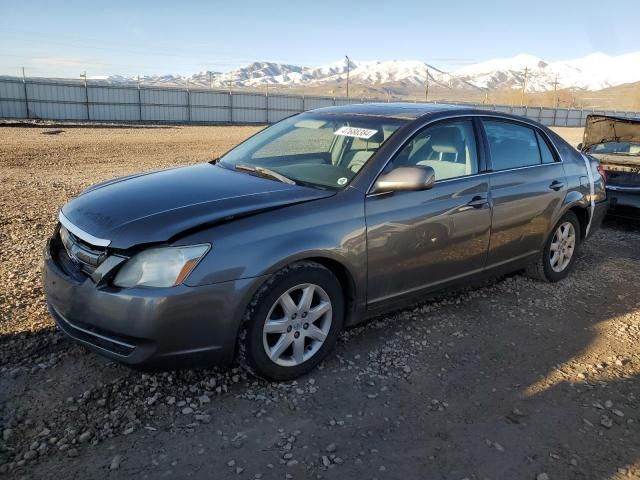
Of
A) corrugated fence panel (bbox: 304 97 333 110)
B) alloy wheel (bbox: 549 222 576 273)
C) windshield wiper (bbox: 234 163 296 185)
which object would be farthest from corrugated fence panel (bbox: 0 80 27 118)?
alloy wheel (bbox: 549 222 576 273)

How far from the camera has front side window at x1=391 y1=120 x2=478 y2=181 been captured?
399 cm

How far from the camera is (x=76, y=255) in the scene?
3203 millimetres

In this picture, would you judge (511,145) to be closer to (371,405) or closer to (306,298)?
(306,298)

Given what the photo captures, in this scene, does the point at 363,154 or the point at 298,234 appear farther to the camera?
the point at 363,154

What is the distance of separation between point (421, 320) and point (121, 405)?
233cm

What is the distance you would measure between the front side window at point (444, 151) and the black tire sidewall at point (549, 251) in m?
1.38

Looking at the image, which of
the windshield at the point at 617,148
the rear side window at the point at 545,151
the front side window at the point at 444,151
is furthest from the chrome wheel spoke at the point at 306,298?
the windshield at the point at 617,148

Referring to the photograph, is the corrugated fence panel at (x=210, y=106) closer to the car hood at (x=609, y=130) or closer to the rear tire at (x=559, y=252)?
the car hood at (x=609, y=130)

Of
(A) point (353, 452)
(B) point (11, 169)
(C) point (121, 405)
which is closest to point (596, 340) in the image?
(A) point (353, 452)

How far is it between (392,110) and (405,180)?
1.06 meters

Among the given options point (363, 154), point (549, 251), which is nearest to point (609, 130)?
point (549, 251)

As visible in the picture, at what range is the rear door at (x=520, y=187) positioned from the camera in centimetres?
451

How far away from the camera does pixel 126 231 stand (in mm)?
3006

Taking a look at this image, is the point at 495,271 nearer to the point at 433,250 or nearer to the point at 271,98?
the point at 433,250
